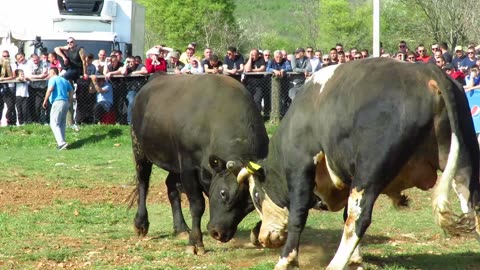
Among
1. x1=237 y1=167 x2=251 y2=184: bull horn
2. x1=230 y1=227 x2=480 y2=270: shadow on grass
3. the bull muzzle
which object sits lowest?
x1=230 y1=227 x2=480 y2=270: shadow on grass

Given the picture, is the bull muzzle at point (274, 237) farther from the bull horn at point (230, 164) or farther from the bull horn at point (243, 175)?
the bull horn at point (230, 164)

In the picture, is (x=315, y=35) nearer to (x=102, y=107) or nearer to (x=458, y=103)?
(x=102, y=107)

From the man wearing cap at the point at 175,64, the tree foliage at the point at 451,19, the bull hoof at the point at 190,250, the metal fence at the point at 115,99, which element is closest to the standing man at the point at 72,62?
the metal fence at the point at 115,99

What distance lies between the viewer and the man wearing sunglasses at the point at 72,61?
891 inches

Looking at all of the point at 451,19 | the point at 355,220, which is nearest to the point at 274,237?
the point at 355,220

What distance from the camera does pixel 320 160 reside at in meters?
8.40

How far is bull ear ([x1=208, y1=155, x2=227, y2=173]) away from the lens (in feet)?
32.5

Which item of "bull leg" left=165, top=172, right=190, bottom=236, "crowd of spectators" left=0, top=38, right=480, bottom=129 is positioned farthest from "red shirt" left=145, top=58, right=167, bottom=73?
"bull leg" left=165, top=172, right=190, bottom=236

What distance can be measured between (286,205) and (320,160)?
853mm

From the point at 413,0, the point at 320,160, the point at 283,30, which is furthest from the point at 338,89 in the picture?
the point at 283,30

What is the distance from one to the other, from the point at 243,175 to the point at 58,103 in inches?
475

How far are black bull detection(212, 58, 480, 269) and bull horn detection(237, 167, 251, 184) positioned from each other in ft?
2.80

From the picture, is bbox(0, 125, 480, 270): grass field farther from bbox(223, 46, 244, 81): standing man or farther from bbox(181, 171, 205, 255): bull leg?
bbox(223, 46, 244, 81): standing man

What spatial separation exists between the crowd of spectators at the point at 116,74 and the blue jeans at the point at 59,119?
1576 mm
